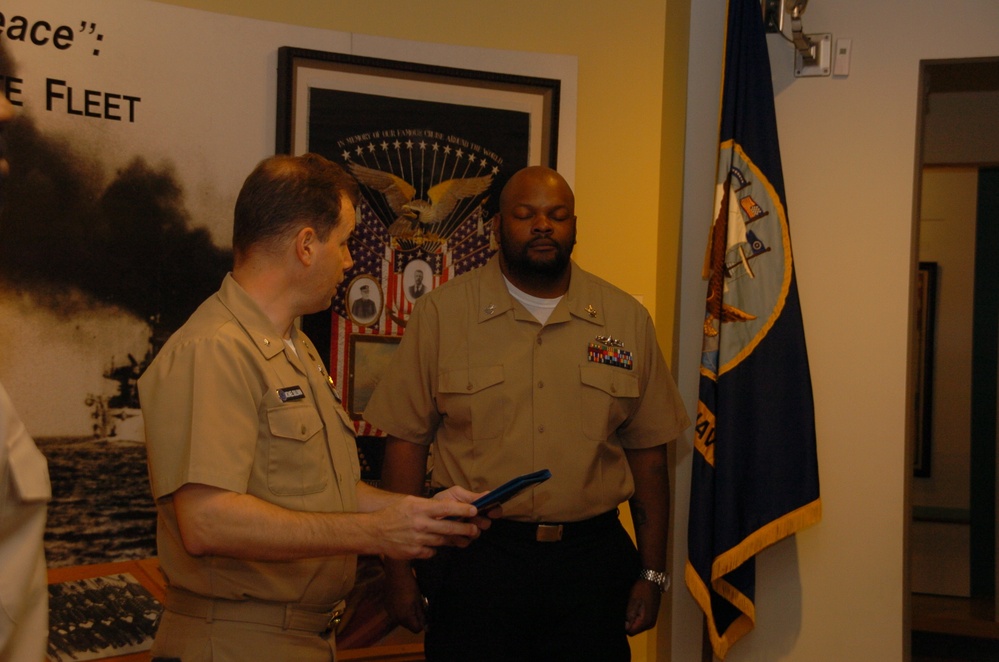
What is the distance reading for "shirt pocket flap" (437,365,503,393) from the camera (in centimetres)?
259

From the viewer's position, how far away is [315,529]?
5.60 ft

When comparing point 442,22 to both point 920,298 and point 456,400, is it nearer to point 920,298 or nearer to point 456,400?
point 456,400

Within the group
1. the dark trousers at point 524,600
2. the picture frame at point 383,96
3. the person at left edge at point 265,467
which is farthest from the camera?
the picture frame at point 383,96

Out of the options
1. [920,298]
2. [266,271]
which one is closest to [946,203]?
[920,298]

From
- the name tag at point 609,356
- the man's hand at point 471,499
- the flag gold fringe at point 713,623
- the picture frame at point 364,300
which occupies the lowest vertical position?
the flag gold fringe at point 713,623

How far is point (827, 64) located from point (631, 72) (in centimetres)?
66

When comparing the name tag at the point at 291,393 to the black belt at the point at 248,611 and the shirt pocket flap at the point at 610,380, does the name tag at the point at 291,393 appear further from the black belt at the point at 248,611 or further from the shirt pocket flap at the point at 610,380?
the shirt pocket flap at the point at 610,380

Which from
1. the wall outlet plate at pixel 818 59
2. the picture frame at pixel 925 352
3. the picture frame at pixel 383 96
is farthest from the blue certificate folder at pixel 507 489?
the picture frame at pixel 925 352

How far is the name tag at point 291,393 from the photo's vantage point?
1817 mm

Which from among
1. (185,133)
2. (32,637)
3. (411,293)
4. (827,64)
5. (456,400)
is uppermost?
(827,64)

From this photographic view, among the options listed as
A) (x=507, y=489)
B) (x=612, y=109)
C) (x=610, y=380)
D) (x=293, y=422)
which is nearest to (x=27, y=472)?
(x=293, y=422)

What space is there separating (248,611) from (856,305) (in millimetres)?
2270

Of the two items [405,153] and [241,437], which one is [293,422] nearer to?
[241,437]

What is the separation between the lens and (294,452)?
182 centimetres
